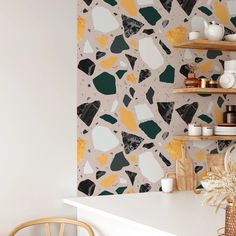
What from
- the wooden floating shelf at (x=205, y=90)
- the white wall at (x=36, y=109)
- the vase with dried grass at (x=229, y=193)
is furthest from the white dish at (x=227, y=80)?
the vase with dried grass at (x=229, y=193)

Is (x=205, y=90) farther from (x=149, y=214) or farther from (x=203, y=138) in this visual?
(x=149, y=214)

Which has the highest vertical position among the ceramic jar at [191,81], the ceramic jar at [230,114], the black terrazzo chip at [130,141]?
the ceramic jar at [191,81]

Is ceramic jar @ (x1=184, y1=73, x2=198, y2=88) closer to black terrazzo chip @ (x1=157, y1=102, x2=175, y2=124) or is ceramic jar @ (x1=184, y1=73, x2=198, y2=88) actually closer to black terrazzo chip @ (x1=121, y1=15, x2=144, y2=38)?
black terrazzo chip @ (x1=157, y1=102, x2=175, y2=124)

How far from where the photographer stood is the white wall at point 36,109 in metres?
3.14

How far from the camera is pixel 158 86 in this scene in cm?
366

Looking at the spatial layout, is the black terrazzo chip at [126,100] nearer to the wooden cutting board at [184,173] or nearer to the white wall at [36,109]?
the white wall at [36,109]

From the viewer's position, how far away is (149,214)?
2846 mm

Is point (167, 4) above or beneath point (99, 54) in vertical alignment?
above

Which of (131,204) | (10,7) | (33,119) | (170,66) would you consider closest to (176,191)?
(131,204)

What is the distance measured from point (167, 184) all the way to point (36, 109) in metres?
1.04

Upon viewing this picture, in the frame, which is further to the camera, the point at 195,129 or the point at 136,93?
the point at 195,129

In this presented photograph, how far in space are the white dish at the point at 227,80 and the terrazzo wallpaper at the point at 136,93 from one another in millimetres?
112

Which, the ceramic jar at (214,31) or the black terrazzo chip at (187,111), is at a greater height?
the ceramic jar at (214,31)

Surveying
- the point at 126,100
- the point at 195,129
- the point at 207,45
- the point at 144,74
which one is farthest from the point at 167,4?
the point at 195,129
